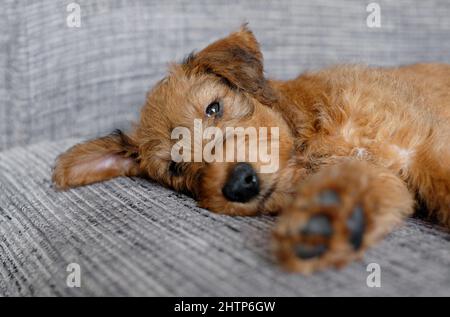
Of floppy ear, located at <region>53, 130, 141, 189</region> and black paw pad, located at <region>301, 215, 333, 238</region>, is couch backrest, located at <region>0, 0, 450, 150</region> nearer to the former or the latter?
floppy ear, located at <region>53, 130, 141, 189</region>

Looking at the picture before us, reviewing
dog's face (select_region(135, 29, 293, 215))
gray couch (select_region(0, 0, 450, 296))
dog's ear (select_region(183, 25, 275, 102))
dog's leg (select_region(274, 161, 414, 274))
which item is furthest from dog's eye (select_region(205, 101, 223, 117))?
dog's leg (select_region(274, 161, 414, 274))

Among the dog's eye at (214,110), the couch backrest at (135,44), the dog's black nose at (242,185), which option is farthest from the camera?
the couch backrest at (135,44)

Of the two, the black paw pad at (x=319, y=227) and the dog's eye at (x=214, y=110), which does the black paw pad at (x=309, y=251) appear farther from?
the dog's eye at (x=214, y=110)

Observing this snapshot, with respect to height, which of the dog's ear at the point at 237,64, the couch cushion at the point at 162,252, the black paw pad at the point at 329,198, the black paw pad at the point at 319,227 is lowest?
the couch cushion at the point at 162,252

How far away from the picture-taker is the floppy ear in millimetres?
2092

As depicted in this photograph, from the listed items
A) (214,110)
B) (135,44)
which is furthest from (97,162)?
(135,44)

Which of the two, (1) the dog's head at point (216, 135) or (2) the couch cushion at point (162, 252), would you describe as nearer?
(2) the couch cushion at point (162, 252)

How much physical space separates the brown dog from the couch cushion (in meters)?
0.06

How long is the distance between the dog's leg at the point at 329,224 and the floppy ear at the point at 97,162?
1.15m

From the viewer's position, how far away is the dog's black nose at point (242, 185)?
1685 mm

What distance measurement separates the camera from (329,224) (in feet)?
3.80

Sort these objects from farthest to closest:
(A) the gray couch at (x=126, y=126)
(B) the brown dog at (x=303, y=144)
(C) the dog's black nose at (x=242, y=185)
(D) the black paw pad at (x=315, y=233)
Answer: (C) the dog's black nose at (x=242, y=185), (B) the brown dog at (x=303, y=144), (A) the gray couch at (x=126, y=126), (D) the black paw pad at (x=315, y=233)

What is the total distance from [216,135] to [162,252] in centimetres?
66

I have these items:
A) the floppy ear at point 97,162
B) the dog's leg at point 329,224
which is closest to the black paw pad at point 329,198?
the dog's leg at point 329,224
